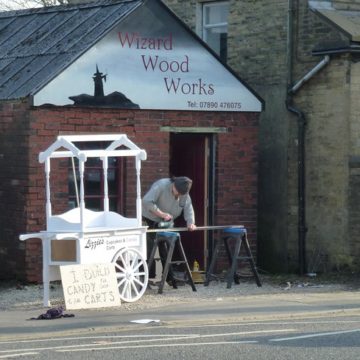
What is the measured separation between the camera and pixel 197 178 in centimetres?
1916

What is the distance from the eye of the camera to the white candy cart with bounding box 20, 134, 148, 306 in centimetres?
1459

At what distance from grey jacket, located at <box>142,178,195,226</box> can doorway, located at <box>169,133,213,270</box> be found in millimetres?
2309

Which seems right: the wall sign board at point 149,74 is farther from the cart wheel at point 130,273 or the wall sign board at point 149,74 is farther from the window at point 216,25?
the cart wheel at point 130,273

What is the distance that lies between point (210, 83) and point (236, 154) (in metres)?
1.34

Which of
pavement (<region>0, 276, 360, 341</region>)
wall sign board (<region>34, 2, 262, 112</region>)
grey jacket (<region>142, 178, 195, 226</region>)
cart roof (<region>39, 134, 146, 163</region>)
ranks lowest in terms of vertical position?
pavement (<region>0, 276, 360, 341</region>)

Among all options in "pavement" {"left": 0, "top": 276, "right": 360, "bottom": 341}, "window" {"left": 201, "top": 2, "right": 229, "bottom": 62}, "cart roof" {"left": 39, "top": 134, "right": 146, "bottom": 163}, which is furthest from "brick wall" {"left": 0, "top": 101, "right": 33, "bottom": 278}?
"window" {"left": 201, "top": 2, "right": 229, "bottom": 62}

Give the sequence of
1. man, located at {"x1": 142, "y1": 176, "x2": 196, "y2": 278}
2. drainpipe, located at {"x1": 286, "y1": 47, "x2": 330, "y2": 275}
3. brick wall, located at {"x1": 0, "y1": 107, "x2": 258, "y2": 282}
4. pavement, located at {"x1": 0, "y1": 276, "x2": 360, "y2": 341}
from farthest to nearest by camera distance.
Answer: drainpipe, located at {"x1": 286, "y1": 47, "x2": 330, "y2": 275}, brick wall, located at {"x1": 0, "y1": 107, "x2": 258, "y2": 282}, man, located at {"x1": 142, "y1": 176, "x2": 196, "y2": 278}, pavement, located at {"x1": 0, "y1": 276, "x2": 360, "y2": 341}

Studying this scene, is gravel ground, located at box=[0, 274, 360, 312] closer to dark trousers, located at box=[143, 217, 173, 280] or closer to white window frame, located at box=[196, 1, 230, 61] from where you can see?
dark trousers, located at box=[143, 217, 173, 280]

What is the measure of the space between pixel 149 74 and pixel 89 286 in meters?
4.58

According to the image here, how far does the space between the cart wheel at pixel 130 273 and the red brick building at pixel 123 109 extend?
212 cm

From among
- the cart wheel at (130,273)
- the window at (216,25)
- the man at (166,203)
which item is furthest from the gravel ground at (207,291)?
the window at (216,25)

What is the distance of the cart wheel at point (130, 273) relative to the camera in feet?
49.4

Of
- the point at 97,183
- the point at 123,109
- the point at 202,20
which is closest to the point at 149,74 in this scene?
the point at 123,109

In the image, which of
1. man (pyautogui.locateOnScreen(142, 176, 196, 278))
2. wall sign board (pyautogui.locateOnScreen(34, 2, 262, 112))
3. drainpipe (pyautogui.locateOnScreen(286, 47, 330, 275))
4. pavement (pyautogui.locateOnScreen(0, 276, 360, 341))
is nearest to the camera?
pavement (pyautogui.locateOnScreen(0, 276, 360, 341))
